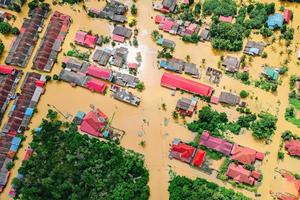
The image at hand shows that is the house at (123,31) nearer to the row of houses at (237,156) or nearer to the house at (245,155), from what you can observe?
the row of houses at (237,156)

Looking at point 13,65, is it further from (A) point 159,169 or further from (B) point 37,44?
(A) point 159,169

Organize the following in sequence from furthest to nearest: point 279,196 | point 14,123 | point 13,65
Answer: point 13,65 → point 14,123 → point 279,196

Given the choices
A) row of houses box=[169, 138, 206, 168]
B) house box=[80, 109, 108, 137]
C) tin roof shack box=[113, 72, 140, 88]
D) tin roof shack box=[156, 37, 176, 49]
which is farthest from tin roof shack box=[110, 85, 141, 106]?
tin roof shack box=[156, 37, 176, 49]

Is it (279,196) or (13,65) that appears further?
(13,65)

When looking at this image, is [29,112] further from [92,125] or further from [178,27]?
[178,27]

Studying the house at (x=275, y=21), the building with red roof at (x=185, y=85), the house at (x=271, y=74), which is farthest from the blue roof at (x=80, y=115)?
the house at (x=275, y=21)

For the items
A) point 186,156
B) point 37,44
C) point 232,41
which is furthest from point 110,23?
point 186,156

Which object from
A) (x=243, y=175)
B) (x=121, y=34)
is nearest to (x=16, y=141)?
(x=121, y=34)
